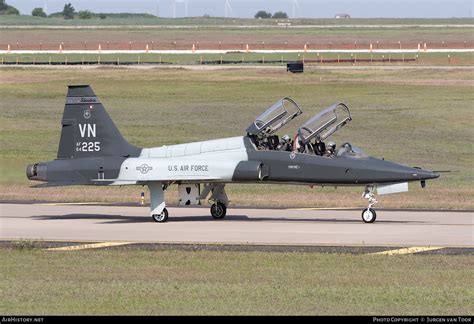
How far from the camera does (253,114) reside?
61125 millimetres

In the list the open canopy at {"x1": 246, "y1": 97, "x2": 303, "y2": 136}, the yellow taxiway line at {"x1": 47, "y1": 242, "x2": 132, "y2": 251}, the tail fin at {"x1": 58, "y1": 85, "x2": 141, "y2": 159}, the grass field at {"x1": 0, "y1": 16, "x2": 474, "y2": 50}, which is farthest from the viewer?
the grass field at {"x1": 0, "y1": 16, "x2": 474, "y2": 50}

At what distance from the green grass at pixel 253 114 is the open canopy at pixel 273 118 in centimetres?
514

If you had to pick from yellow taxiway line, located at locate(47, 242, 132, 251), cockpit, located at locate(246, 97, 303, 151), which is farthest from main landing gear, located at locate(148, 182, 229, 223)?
yellow taxiway line, located at locate(47, 242, 132, 251)

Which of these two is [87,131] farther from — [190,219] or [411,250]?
[411,250]

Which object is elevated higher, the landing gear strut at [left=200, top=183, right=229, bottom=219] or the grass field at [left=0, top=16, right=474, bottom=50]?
the landing gear strut at [left=200, top=183, right=229, bottom=219]

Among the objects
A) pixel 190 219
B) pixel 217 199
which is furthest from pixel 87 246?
pixel 217 199

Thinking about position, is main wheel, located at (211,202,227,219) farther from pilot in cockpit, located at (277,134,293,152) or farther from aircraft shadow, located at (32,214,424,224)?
pilot in cockpit, located at (277,134,293,152)

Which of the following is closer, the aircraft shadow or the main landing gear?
the main landing gear

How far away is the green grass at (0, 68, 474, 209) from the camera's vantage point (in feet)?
119

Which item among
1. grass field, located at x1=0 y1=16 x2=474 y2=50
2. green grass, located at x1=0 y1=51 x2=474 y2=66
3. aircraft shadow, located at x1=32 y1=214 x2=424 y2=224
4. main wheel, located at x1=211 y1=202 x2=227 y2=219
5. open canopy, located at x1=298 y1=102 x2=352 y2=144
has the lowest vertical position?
grass field, located at x1=0 y1=16 x2=474 y2=50

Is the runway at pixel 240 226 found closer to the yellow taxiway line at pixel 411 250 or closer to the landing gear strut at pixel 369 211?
the landing gear strut at pixel 369 211

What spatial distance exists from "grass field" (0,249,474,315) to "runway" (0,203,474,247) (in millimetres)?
2475

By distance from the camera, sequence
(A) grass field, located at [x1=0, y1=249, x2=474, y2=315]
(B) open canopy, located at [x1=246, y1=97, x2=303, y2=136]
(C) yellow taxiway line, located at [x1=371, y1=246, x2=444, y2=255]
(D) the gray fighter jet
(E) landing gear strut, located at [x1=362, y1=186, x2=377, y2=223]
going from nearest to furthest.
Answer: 1. (A) grass field, located at [x1=0, y1=249, x2=474, y2=315]
2. (C) yellow taxiway line, located at [x1=371, y1=246, x2=444, y2=255]
3. (D) the gray fighter jet
4. (E) landing gear strut, located at [x1=362, y1=186, x2=377, y2=223]
5. (B) open canopy, located at [x1=246, y1=97, x2=303, y2=136]

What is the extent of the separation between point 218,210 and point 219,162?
188 cm
